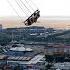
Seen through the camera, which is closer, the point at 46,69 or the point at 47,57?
the point at 46,69

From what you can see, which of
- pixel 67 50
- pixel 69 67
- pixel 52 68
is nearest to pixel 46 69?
pixel 52 68

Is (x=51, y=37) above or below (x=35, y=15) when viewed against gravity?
below

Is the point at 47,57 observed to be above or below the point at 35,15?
below

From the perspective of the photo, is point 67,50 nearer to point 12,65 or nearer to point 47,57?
point 47,57

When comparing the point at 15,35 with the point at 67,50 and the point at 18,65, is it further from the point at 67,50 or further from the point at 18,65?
the point at 18,65

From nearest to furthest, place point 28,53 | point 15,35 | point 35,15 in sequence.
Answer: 1. point 35,15
2. point 28,53
3. point 15,35

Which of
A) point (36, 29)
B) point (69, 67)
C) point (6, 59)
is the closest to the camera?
point (69, 67)

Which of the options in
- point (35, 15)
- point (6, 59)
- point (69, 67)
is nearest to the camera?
point (35, 15)

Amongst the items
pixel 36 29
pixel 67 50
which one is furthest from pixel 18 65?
pixel 36 29

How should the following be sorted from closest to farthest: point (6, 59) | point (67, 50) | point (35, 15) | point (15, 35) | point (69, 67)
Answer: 1. point (35, 15)
2. point (69, 67)
3. point (6, 59)
4. point (67, 50)
5. point (15, 35)
